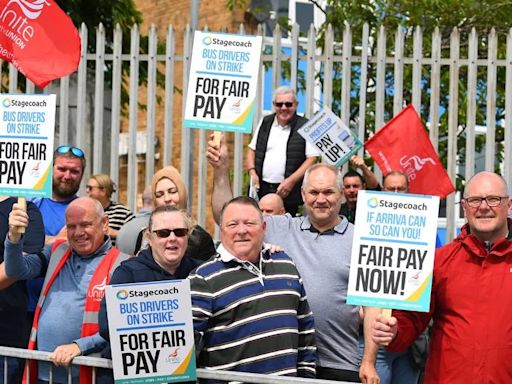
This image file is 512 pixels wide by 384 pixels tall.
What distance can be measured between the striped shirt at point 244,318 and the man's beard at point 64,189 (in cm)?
232

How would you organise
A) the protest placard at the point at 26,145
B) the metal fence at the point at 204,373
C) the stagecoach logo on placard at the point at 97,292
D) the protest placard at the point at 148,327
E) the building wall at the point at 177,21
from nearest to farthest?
the metal fence at the point at 204,373 < the protest placard at the point at 148,327 < the stagecoach logo on placard at the point at 97,292 < the protest placard at the point at 26,145 < the building wall at the point at 177,21

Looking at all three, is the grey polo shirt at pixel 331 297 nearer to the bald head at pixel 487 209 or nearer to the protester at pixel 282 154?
the bald head at pixel 487 209

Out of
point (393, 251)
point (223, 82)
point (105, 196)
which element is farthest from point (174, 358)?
point (105, 196)

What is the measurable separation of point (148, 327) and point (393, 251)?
1.19 metres

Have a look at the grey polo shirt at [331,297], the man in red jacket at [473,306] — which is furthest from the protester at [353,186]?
the man in red jacket at [473,306]

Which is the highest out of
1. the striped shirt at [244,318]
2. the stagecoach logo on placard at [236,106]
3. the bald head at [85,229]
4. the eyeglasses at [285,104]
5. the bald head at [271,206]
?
the eyeglasses at [285,104]

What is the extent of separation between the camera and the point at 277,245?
570 centimetres

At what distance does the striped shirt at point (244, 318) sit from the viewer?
16.7 ft

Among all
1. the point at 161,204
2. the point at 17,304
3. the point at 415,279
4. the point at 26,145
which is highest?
the point at 26,145

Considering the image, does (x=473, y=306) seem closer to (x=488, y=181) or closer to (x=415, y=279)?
(x=415, y=279)

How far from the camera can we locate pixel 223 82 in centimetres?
682

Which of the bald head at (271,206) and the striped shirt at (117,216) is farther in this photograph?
the striped shirt at (117,216)

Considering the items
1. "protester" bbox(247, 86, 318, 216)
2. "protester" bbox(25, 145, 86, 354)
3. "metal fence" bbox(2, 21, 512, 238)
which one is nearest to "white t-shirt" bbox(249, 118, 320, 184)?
"protester" bbox(247, 86, 318, 216)

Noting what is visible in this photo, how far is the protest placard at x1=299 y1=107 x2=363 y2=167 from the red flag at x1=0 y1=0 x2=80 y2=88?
6.14ft
